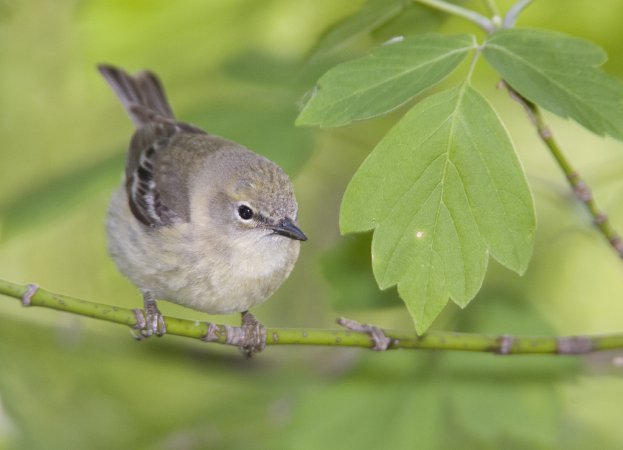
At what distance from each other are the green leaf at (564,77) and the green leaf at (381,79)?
15 cm

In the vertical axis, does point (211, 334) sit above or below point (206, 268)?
below

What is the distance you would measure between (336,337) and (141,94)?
2.47 m

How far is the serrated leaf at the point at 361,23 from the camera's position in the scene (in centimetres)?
263

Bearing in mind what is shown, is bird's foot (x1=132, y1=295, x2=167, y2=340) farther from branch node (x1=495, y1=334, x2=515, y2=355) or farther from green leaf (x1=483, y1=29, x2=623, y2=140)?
green leaf (x1=483, y1=29, x2=623, y2=140)

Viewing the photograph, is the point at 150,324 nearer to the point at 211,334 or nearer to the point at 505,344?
the point at 211,334

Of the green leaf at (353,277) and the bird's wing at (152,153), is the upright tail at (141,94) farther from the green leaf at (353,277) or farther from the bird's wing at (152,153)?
the green leaf at (353,277)

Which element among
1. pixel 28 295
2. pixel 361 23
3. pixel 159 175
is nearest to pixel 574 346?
pixel 361 23

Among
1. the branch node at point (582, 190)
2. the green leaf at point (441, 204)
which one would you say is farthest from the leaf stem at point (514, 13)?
the branch node at point (582, 190)

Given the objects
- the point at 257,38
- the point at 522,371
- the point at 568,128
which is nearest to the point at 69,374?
the point at 257,38

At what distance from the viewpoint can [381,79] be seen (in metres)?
2.19

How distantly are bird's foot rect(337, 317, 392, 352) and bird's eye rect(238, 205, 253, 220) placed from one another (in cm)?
82

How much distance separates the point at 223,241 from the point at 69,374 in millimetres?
1840

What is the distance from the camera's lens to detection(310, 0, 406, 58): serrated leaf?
8.63ft

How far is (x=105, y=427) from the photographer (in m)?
4.56
